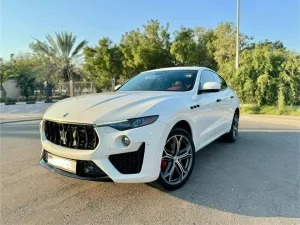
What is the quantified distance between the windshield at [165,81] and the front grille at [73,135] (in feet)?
4.99

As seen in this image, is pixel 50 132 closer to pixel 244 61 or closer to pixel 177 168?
pixel 177 168

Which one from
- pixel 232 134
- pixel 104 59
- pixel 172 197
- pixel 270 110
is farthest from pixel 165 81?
pixel 104 59

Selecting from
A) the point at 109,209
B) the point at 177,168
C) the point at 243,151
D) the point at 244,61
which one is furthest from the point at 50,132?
the point at 244,61

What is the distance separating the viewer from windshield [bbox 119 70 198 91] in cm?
371

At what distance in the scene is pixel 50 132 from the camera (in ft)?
9.80

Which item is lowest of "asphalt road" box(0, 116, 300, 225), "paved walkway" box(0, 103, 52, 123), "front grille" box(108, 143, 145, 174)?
"asphalt road" box(0, 116, 300, 225)

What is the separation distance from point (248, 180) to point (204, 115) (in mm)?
1082

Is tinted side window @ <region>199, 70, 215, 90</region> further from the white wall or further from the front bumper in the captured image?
the white wall

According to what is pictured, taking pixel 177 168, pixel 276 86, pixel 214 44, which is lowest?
pixel 177 168

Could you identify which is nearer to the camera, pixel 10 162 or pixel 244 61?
pixel 10 162

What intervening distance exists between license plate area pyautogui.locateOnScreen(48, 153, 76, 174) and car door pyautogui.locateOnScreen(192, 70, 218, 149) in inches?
67.2

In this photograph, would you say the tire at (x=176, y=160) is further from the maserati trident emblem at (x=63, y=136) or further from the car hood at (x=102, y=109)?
the maserati trident emblem at (x=63, y=136)

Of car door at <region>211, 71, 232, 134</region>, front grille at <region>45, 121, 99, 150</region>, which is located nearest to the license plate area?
front grille at <region>45, 121, 99, 150</region>

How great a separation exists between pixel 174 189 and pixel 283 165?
2.08 meters
